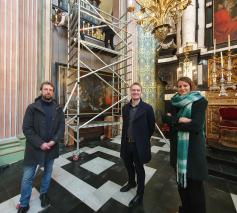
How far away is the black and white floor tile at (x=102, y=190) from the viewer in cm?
209

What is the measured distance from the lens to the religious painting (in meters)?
5.41

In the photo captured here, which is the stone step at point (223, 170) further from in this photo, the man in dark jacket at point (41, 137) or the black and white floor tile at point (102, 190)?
the man in dark jacket at point (41, 137)

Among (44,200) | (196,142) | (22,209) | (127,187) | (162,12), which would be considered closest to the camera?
(196,142)

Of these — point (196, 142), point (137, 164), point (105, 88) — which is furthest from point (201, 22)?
point (137, 164)

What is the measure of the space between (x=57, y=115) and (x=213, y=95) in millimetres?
4761

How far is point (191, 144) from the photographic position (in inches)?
65.4

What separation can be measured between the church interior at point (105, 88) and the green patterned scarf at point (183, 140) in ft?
1.06

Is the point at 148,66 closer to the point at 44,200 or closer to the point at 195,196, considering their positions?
the point at 195,196

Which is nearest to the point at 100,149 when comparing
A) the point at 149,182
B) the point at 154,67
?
the point at 149,182

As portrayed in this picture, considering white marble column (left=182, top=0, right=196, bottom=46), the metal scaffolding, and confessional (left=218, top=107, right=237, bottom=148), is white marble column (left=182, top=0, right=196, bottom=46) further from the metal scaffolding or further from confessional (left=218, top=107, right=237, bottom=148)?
confessional (left=218, top=107, right=237, bottom=148)

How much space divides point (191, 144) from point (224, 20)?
6.12m

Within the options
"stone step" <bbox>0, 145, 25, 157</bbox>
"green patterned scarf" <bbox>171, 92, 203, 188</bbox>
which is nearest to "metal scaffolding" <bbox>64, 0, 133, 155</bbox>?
"stone step" <bbox>0, 145, 25, 157</bbox>

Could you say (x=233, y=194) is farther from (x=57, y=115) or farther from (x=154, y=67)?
(x=154, y=67)

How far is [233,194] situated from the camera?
2.45m
